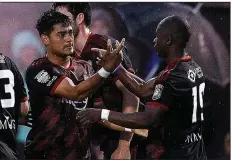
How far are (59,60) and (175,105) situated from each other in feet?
4.14

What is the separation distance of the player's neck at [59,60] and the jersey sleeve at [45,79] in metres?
0.10

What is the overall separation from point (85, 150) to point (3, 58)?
120 centimetres

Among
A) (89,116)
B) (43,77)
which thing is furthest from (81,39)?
(89,116)

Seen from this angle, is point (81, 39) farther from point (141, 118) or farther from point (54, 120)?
point (141, 118)

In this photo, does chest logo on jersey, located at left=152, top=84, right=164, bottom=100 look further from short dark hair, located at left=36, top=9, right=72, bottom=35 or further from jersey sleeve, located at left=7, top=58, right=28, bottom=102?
jersey sleeve, located at left=7, top=58, right=28, bottom=102

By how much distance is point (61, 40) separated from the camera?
5645mm

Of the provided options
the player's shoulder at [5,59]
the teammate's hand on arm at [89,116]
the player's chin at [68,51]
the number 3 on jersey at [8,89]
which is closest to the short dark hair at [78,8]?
the player's chin at [68,51]

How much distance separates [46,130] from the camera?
5688 millimetres

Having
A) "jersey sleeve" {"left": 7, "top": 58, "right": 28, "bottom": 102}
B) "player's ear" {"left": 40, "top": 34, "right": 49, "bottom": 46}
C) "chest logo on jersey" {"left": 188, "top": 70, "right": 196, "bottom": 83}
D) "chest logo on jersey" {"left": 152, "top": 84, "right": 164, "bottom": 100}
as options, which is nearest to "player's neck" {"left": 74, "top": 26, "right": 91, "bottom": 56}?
"player's ear" {"left": 40, "top": 34, "right": 49, "bottom": 46}

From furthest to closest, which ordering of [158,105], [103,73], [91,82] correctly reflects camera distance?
[91,82]
[103,73]
[158,105]

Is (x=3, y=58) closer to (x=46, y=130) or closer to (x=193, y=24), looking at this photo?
(x=46, y=130)

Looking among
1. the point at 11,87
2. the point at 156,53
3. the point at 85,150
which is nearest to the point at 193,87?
the point at 156,53

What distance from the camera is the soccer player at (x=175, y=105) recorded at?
5016mm

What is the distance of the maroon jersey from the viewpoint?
18.4 feet
